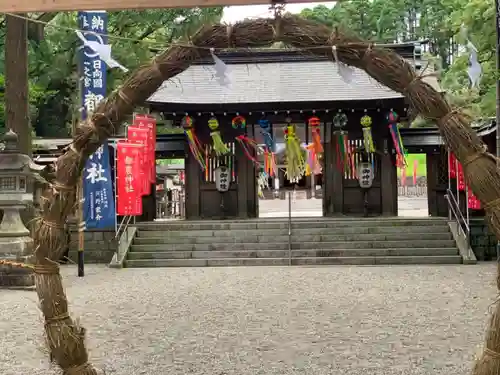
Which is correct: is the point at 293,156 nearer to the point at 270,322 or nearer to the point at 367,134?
the point at 367,134

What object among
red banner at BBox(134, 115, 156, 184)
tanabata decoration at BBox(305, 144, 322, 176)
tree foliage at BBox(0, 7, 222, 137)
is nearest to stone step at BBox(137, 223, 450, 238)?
red banner at BBox(134, 115, 156, 184)

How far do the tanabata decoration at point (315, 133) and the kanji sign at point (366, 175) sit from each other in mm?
1261

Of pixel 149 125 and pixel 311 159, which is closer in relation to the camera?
pixel 149 125

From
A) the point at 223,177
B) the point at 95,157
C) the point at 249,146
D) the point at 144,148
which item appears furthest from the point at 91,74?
the point at 249,146

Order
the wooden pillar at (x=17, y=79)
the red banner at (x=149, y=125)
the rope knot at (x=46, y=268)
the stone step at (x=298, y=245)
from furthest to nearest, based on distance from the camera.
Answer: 1. the red banner at (x=149, y=125)
2. the stone step at (x=298, y=245)
3. the wooden pillar at (x=17, y=79)
4. the rope knot at (x=46, y=268)

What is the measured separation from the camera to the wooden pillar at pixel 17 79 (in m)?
11.2

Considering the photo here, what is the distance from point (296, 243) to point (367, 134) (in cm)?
409

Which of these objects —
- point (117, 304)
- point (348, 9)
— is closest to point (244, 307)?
point (117, 304)

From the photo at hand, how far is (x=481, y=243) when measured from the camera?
40.4 feet

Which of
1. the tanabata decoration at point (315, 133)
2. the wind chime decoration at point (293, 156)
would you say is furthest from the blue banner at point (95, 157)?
the tanabata decoration at point (315, 133)

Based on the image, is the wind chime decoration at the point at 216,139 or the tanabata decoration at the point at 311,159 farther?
the tanabata decoration at the point at 311,159

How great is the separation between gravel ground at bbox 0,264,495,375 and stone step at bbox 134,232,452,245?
2019mm

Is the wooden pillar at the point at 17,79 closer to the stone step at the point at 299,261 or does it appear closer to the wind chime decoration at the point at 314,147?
the stone step at the point at 299,261

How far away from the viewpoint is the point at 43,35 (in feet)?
59.8
